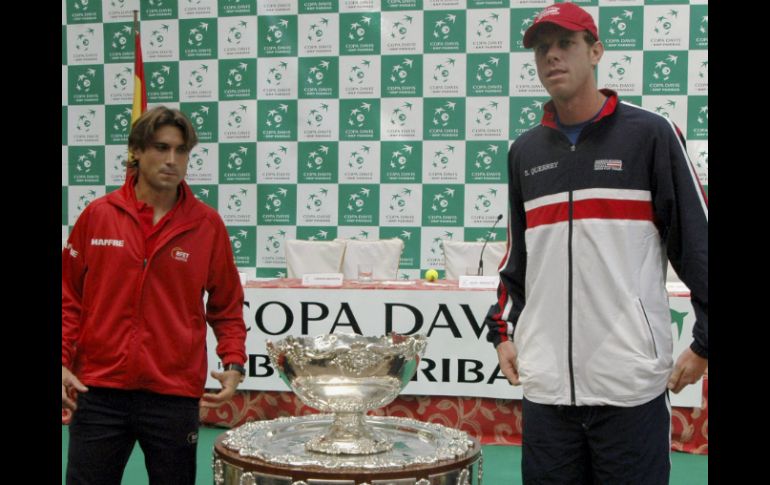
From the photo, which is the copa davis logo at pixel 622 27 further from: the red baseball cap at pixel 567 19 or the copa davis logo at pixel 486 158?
the red baseball cap at pixel 567 19

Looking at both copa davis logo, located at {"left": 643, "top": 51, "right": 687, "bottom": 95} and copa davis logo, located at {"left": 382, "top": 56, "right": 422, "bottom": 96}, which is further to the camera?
copa davis logo, located at {"left": 382, "top": 56, "right": 422, "bottom": 96}

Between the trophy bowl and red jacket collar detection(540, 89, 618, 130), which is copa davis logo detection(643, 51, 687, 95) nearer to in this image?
red jacket collar detection(540, 89, 618, 130)

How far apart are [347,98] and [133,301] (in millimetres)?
4393

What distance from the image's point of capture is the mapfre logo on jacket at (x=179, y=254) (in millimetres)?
1790

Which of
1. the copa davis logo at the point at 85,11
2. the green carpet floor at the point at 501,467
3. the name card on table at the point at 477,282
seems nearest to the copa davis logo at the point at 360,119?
the copa davis logo at the point at 85,11

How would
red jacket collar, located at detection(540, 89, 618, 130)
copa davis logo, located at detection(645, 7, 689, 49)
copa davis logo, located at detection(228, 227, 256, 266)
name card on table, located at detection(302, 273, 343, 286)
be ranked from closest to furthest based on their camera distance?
red jacket collar, located at detection(540, 89, 618, 130)
name card on table, located at detection(302, 273, 343, 286)
copa davis logo, located at detection(645, 7, 689, 49)
copa davis logo, located at detection(228, 227, 256, 266)

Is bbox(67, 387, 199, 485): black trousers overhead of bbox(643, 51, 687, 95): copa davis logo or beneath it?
beneath

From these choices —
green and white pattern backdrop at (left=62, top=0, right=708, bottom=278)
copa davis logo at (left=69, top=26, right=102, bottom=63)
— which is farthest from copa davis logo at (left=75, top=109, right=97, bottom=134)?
copa davis logo at (left=69, top=26, right=102, bottom=63)

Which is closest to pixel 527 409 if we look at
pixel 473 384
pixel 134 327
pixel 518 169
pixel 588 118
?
pixel 518 169

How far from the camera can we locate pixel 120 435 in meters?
1.73

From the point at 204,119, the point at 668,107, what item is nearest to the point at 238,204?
the point at 204,119

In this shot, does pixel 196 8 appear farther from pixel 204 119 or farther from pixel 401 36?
pixel 401 36

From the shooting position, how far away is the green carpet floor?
303cm

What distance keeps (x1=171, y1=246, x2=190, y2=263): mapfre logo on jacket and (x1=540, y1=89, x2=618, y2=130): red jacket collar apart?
890 mm
